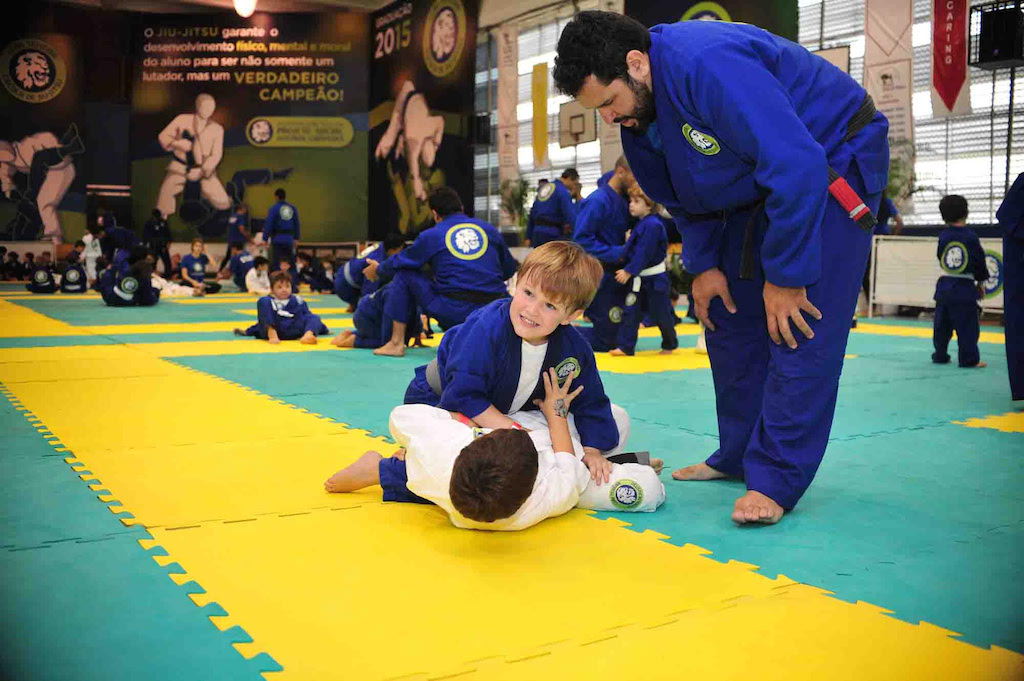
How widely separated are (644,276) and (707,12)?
733cm

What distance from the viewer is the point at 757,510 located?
275 centimetres

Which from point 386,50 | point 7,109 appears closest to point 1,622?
point 386,50

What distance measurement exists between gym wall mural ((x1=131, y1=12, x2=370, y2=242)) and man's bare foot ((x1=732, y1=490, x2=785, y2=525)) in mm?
19495

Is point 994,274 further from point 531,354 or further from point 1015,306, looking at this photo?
point 531,354

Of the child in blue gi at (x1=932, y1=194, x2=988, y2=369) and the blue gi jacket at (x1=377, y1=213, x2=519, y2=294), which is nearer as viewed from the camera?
the child in blue gi at (x1=932, y1=194, x2=988, y2=369)

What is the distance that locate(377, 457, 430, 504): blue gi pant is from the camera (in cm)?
295

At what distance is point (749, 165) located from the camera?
271 cm

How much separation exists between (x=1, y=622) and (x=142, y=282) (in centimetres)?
1133

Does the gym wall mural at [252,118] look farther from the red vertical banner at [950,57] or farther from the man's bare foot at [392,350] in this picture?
the man's bare foot at [392,350]

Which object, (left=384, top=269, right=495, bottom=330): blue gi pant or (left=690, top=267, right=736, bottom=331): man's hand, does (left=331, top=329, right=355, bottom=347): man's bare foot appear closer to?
(left=384, top=269, right=495, bottom=330): blue gi pant

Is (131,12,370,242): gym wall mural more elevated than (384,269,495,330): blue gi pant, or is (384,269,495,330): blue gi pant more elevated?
(131,12,370,242): gym wall mural

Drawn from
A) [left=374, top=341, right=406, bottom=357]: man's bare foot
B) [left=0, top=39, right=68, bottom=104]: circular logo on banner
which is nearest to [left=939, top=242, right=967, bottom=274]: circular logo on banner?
[left=374, top=341, right=406, bottom=357]: man's bare foot

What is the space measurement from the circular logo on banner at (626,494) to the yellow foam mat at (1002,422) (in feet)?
8.08

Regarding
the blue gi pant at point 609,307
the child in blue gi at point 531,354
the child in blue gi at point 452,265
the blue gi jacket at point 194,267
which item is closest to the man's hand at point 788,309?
the child in blue gi at point 531,354
